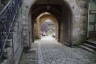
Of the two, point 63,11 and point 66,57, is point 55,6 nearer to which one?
point 63,11

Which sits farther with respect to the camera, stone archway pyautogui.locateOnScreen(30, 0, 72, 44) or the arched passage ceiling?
the arched passage ceiling

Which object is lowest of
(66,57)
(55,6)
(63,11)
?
(66,57)

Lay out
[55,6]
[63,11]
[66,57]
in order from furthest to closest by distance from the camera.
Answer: [55,6] → [63,11] → [66,57]

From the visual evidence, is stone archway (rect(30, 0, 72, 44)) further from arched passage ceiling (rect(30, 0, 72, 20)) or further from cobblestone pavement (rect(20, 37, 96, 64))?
cobblestone pavement (rect(20, 37, 96, 64))

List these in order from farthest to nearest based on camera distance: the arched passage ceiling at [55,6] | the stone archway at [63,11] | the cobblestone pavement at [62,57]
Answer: the arched passage ceiling at [55,6] → the stone archway at [63,11] → the cobblestone pavement at [62,57]

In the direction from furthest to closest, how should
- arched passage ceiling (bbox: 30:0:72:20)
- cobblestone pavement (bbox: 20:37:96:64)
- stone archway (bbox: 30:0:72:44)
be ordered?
arched passage ceiling (bbox: 30:0:72:20)
stone archway (bbox: 30:0:72:44)
cobblestone pavement (bbox: 20:37:96:64)

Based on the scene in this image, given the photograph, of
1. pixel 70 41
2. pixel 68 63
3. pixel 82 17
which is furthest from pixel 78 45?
pixel 68 63

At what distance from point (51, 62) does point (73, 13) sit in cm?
408

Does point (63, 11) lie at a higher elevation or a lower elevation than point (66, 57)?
higher

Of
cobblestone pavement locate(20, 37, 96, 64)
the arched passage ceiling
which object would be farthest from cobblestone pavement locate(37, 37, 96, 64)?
the arched passage ceiling

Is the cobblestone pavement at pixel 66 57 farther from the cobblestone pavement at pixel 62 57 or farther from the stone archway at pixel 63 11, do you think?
the stone archway at pixel 63 11

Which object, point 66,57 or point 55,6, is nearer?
point 66,57

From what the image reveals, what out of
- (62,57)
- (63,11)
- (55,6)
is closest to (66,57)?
(62,57)

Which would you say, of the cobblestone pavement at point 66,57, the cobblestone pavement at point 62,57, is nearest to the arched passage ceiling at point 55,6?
the cobblestone pavement at point 66,57
